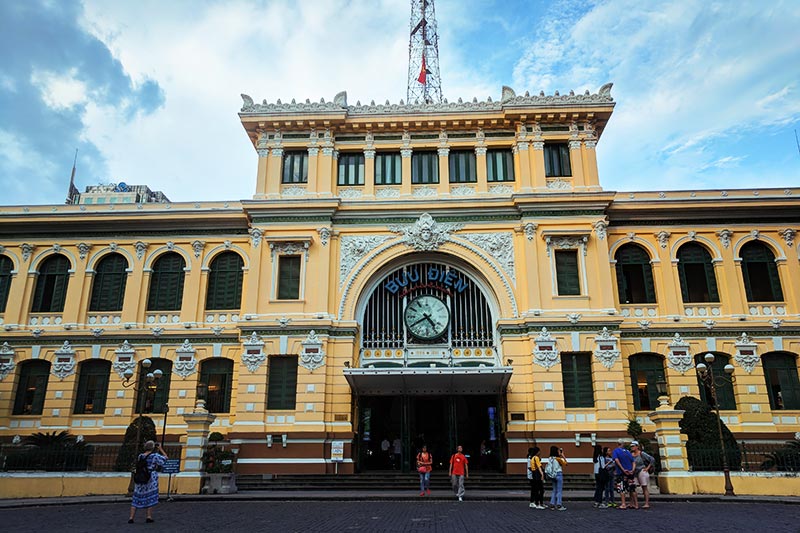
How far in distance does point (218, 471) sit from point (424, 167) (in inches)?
675

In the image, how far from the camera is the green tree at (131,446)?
77.4 ft

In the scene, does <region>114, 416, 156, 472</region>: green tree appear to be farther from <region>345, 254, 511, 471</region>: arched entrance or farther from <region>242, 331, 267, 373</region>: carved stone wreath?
<region>345, 254, 511, 471</region>: arched entrance

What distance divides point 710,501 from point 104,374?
2670cm

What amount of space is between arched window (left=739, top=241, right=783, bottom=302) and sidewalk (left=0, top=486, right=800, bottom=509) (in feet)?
40.1

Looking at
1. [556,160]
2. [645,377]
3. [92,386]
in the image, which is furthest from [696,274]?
[92,386]

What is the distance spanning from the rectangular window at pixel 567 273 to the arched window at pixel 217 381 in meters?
16.3

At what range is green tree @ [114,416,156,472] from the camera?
23594 millimetres

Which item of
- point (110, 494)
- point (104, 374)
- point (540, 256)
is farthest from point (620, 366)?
point (104, 374)

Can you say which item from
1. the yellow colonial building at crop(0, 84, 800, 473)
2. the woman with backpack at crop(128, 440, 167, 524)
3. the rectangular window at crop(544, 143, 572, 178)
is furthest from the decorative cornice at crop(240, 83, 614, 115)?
the woman with backpack at crop(128, 440, 167, 524)

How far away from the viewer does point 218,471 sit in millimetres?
23406

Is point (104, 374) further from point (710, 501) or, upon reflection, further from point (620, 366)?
point (710, 501)

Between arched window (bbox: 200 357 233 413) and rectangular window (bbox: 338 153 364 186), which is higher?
rectangular window (bbox: 338 153 364 186)

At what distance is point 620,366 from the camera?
26.8m

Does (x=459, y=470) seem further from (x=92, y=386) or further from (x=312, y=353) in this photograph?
(x=92, y=386)
